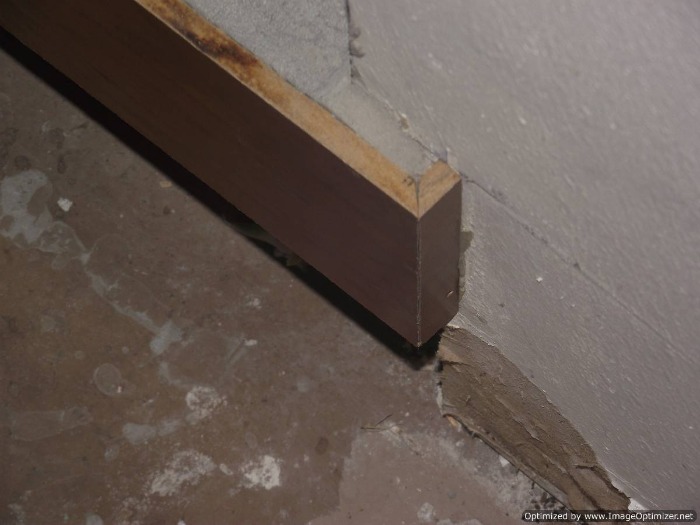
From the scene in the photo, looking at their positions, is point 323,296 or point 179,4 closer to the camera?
point 179,4

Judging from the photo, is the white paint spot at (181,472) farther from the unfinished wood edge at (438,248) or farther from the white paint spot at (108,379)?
the unfinished wood edge at (438,248)

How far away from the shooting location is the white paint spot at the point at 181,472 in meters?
1.68

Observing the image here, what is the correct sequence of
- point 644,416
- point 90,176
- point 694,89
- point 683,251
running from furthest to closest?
point 90,176, point 644,416, point 683,251, point 694,89

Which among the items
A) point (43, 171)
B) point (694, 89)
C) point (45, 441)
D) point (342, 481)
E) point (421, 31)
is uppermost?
point (694, 89)

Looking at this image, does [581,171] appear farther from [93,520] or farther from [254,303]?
[93,520]

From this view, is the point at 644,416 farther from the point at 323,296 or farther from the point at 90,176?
the point at 90,176

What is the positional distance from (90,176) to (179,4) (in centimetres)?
110

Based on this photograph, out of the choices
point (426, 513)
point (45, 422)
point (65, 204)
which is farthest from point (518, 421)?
point (65, 204)

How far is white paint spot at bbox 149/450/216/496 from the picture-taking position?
5.50 feet

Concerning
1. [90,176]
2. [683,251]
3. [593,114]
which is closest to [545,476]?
[683,251]

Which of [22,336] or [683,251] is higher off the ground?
[683,251]

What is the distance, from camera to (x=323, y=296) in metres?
1.84

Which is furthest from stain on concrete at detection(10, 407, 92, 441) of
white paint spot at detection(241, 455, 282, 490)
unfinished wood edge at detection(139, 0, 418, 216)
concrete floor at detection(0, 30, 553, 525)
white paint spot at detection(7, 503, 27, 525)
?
unfinished wood edge at detection(139, 0, 418, 216)

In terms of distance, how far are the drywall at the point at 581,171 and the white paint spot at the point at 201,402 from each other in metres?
0.78
